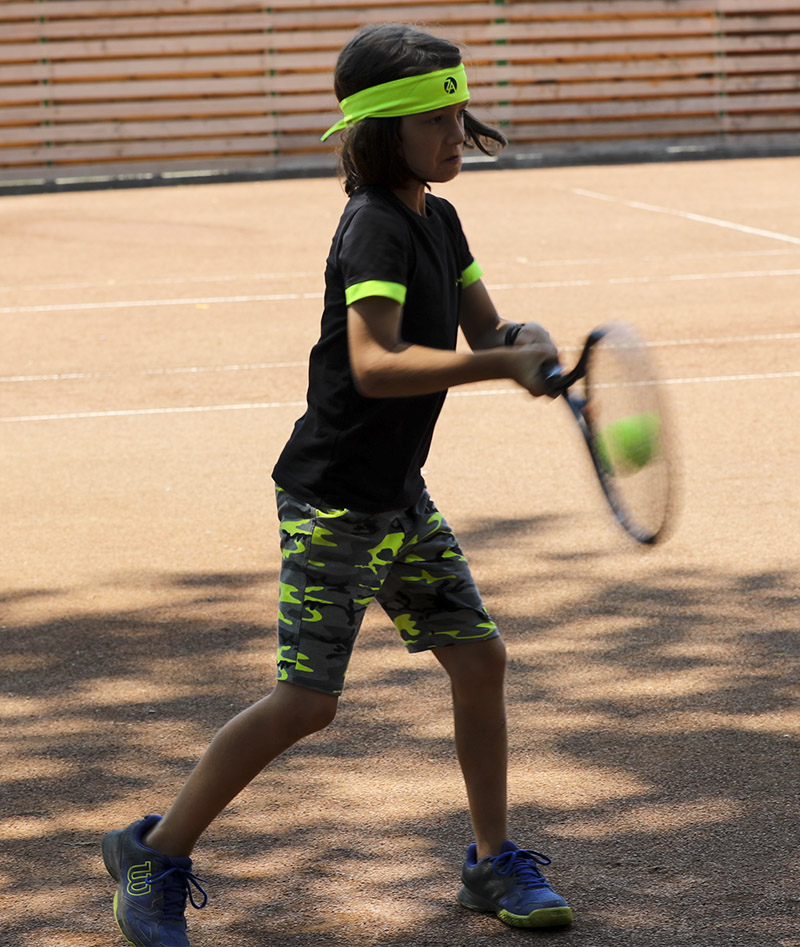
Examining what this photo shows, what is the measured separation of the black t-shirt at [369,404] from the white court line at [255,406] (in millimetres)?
5209

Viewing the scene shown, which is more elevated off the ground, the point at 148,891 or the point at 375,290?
the point at 375,290

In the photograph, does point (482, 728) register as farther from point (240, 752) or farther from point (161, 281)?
point (161, 281)

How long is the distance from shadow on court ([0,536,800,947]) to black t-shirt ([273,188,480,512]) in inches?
37.2

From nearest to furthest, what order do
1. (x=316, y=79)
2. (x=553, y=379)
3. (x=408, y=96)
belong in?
(x=553, y=379) → (x=408, y=96) → (x=316, y=79)

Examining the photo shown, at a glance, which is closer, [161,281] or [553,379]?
[553,379]

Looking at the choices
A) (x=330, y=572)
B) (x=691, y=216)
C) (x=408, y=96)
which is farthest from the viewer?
(x=691, y=216)

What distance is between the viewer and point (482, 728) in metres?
3.22

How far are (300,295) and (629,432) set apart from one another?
8987 mm

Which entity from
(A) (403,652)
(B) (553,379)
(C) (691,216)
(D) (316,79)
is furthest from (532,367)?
(D) (316,79)

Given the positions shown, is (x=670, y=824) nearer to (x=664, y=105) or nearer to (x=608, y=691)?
(x=608, y=691)

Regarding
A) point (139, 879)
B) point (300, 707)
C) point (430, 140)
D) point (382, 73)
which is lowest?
→ point (139, 879)

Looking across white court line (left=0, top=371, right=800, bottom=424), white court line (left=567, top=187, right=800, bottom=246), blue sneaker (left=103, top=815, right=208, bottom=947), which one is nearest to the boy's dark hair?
blue sneaker (left=103, top=815, right=208, bottom=947)

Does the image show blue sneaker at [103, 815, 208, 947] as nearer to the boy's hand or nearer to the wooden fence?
the boy's hand

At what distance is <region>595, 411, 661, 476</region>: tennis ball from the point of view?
2984 millimetres
